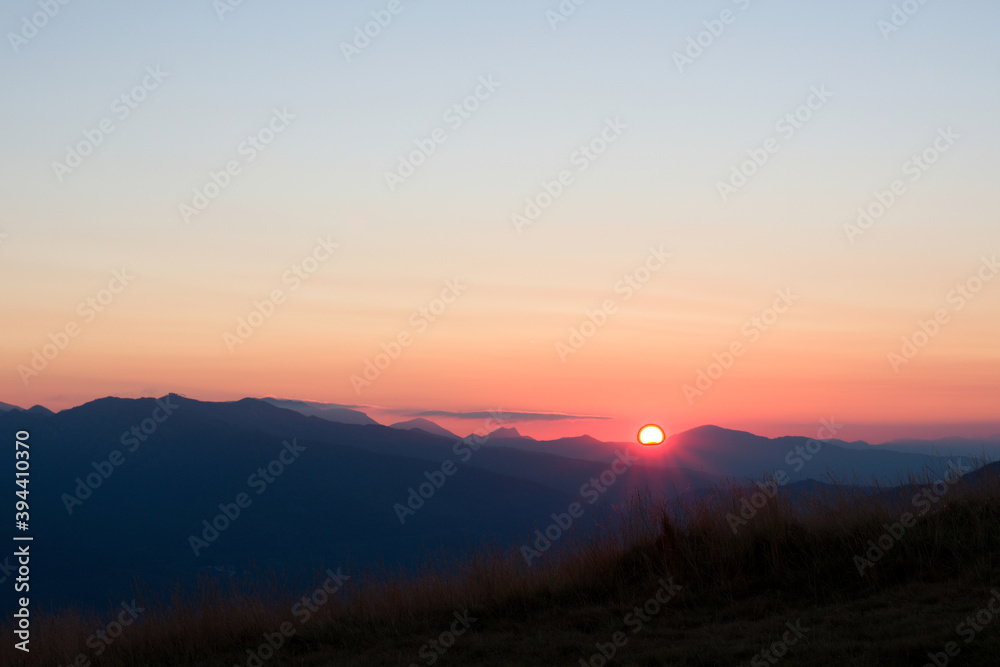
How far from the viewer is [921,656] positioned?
20.8ft

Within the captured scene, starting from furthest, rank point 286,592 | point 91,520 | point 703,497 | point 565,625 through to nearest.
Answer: point 91,520, point 703,497, point 286,592, point 565,625

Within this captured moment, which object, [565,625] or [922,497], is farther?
[922,497]

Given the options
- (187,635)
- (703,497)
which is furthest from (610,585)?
(187,635)

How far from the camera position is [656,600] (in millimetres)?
9156

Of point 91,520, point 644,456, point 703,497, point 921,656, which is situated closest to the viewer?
point 921,656

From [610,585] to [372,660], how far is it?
126 inches

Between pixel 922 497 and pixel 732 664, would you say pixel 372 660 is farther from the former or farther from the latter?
pixel 922 497

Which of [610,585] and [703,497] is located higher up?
[703,497]

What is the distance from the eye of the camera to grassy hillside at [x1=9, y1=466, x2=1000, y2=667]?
7.61 meters

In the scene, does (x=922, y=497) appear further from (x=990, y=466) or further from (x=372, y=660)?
(x=372, y=660)

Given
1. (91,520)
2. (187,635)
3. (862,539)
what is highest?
(862,539)

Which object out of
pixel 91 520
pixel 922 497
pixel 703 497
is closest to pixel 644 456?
pixel 703 497

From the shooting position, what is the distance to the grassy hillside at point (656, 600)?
7.61 meters

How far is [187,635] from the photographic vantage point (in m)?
9.45
